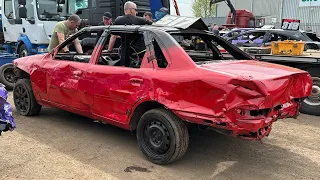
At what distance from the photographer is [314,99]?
20.7 ft

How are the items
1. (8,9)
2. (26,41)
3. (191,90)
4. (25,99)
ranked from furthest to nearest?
(8,9)
(26,41)
(25,99)
(191,90)

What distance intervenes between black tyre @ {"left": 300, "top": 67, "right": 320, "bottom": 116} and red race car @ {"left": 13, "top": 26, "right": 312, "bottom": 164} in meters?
2.22

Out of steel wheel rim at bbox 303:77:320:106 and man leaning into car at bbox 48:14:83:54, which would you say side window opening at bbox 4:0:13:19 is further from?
steel wheel rim at bbox 303:77:320:106

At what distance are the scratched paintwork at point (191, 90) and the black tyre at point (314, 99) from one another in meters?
2.40

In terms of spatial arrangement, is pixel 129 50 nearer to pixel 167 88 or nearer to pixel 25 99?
pixel 167 88

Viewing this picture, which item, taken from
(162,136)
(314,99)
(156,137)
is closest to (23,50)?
(156,137)

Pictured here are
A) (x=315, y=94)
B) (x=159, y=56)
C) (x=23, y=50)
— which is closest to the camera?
(x=159, y=56)

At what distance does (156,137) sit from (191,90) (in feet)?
2.48

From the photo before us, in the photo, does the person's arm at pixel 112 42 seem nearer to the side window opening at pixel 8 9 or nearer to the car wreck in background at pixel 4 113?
the car wreck in background at pixel 4 113

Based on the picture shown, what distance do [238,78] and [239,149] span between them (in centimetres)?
154

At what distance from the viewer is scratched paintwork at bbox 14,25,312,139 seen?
3264mm

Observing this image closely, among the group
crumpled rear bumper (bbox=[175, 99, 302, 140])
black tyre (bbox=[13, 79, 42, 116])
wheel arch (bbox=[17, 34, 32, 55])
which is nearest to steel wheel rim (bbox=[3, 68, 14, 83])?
black tyre (bbox=[13, 79, 42, 116])

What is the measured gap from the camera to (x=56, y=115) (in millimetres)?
5988

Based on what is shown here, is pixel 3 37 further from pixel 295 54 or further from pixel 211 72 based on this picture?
pixel 211 72
